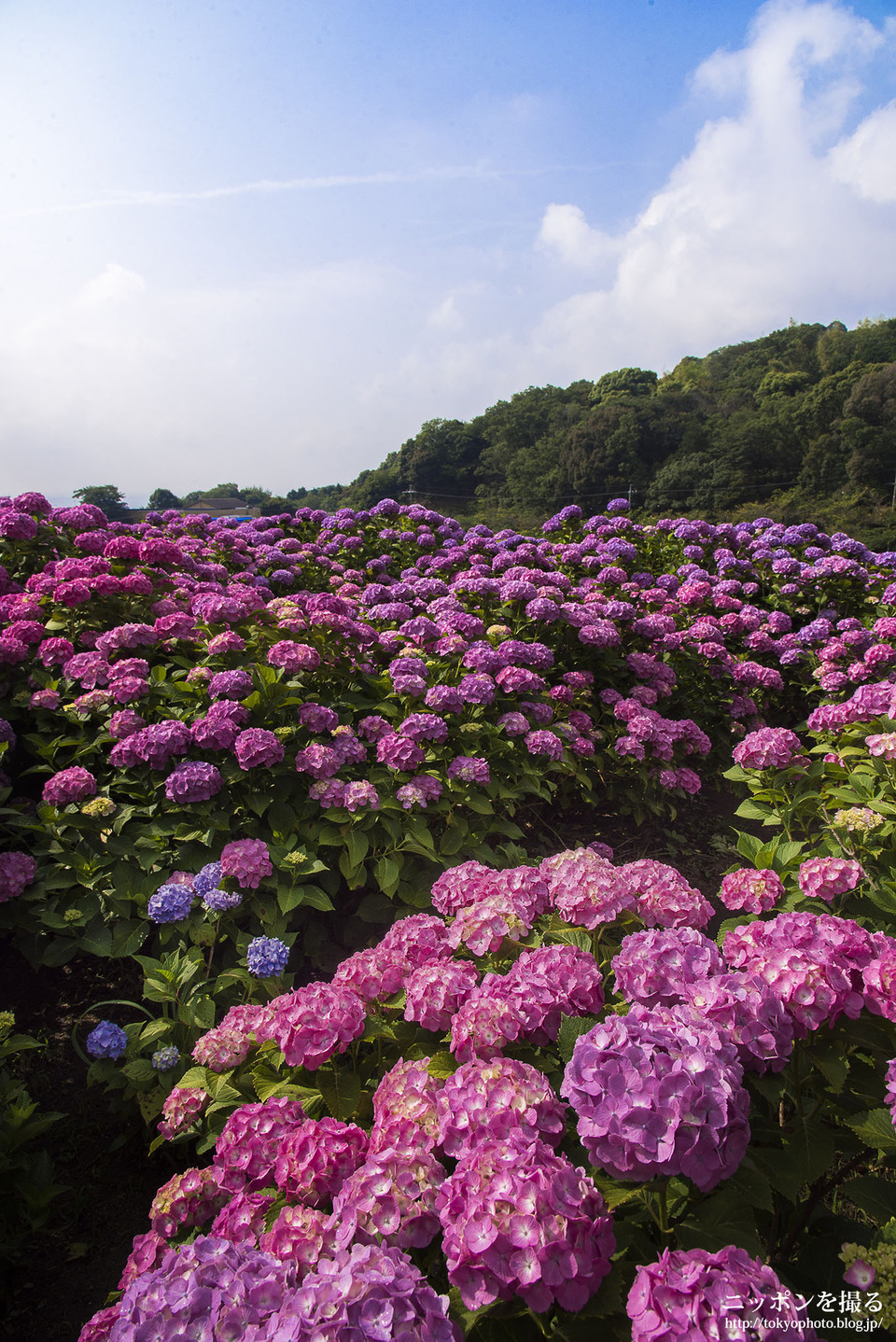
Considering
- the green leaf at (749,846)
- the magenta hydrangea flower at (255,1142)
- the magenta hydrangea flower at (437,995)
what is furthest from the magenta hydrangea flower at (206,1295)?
the green leaf at (749,846)

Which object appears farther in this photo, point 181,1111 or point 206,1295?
point 181,1111

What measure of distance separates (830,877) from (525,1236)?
4.93 ft

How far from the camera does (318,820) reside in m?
3.09

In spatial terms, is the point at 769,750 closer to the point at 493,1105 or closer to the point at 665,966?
the point at 665,966

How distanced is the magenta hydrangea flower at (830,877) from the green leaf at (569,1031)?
3.48ft

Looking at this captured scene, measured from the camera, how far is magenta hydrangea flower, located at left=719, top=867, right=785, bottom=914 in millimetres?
2072

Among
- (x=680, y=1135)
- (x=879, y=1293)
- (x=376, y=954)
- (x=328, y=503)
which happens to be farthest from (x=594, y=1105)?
(x=328, y=503)

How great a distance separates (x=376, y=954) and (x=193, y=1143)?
137 centimetres

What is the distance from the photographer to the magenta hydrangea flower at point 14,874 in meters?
2.61

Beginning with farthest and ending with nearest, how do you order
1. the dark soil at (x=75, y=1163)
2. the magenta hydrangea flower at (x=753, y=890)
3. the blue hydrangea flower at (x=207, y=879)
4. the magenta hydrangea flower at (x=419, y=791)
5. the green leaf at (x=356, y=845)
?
the magenta hydrangea flower at (x=419, y=791), the green leaf at (x=356, y=845), the blue hydrangea flower at (x=207, y=879), the magenta hydrangea flower at (x=753, y=890), the dark soil at (x=75, y=1163)

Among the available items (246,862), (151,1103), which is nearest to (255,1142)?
(151,1103)

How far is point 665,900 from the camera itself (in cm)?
168

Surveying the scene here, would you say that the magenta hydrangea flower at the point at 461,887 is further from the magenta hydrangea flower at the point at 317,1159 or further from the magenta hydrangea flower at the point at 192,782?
the magenta hydrangea flower at the point at 192,782

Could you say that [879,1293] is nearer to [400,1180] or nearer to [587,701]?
[400,1180]
